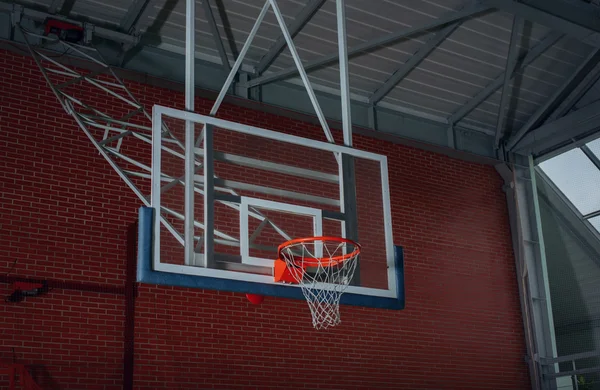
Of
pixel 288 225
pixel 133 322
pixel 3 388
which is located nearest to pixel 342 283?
pixel 288 225

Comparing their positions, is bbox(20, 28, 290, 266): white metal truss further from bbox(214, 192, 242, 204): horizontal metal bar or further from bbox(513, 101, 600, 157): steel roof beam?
bbox(513, 101, 600, 157): steel roof beam

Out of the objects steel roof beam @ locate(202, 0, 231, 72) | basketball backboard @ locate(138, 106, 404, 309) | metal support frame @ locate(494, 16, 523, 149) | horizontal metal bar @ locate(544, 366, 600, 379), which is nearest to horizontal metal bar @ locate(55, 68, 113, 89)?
steel roof beam @ locate(202, 0, 231, 72)

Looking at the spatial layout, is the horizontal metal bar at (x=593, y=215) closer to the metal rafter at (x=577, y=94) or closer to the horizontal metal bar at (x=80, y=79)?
the metal rafter at (x=577, y=94)

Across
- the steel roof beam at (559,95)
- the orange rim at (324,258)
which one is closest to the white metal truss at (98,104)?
the orange rim at (324,258)

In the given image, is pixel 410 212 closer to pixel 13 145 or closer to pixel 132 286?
pixel 132 286

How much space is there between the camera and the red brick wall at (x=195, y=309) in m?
9.23

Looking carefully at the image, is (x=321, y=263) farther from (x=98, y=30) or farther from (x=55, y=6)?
(x=55, y=6)

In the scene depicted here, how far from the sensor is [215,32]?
10.3 meters

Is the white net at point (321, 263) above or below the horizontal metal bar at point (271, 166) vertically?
below

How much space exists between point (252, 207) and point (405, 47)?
5217 mm

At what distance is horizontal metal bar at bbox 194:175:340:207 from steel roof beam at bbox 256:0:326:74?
3.73 metres

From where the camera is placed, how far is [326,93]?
12211mm

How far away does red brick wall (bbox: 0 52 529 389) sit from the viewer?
9234 millimetres

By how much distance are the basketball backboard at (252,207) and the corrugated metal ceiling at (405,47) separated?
11.1 ft
